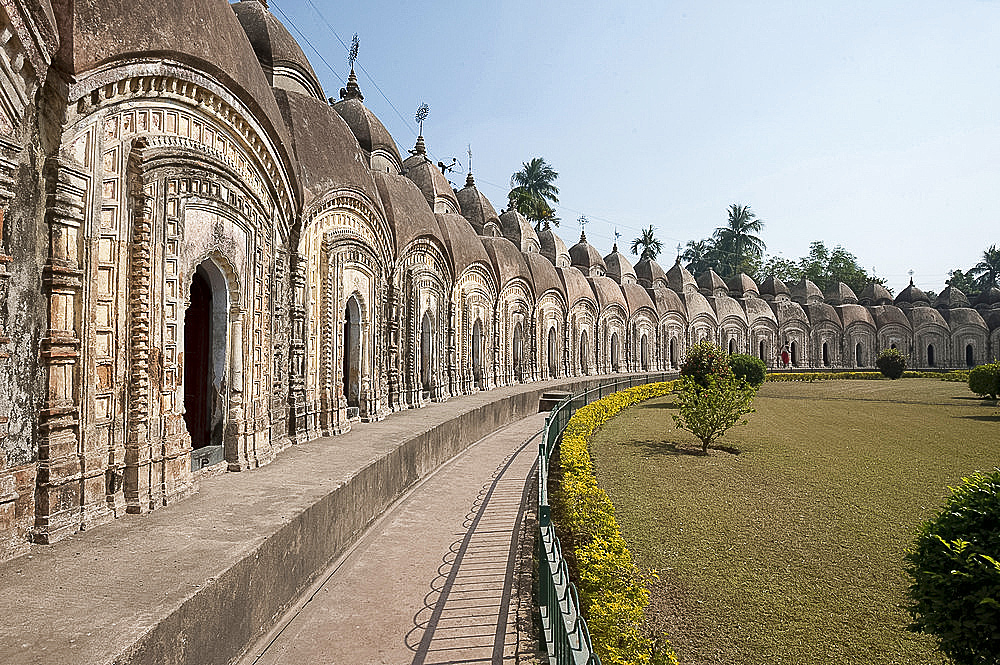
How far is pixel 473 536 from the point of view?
271 inches

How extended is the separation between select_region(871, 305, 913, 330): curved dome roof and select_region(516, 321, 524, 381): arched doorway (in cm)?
2672

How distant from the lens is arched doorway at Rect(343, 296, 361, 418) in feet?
36.4

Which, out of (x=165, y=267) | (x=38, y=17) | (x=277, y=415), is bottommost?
(x=277, y=415)

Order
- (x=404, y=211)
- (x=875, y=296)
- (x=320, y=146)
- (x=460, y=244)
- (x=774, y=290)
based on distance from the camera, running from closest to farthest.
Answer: (x=320, y=146) < (x=404, y=211) < (x=460, y=244) < (x=774, y=290) < (x=875, y=296)

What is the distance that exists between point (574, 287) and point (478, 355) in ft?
25.2

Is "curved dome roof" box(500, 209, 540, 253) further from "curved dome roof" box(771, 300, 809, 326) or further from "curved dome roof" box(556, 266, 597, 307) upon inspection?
"curved dome roof" box(771, 300, 809, 326)

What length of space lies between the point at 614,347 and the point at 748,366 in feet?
22.7

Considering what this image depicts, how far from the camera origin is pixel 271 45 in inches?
392

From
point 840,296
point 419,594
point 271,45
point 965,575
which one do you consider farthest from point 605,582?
point 840,296

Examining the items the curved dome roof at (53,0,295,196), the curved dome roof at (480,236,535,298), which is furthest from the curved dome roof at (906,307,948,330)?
the curved dome roof at (53,0,295,196)

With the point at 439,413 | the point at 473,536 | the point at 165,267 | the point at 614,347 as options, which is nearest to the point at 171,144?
the point at 165,267

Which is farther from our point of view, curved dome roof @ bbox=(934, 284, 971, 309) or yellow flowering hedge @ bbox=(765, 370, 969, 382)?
curved dome roof @ bbox=(934, 284, 971, 309)

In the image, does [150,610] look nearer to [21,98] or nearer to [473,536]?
[21,98]

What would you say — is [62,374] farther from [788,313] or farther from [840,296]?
[840,296]
